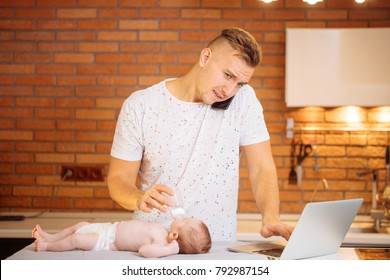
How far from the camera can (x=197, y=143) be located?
1.90 metres

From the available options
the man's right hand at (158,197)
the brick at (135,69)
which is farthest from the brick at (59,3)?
the man's right hand at (158,197)

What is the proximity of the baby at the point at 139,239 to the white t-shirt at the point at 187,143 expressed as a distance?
361 millimetres

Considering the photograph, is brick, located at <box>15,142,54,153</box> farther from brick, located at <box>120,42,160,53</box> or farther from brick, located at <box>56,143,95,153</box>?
brick, located at <box>120,42,160,53</box>

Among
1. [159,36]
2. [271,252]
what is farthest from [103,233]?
[159,36]

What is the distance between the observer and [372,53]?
285cm

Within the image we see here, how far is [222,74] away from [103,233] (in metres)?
0.53

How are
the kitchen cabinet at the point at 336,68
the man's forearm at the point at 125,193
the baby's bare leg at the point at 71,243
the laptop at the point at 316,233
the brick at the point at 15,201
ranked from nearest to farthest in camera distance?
the laptop at the point at 316,233 < the baby's bare leg at the point at 71,243 < the man's forearm at the point at 125,193 < the kitchen cabinet at the point at 336,68 < the brick at the point at 15,201

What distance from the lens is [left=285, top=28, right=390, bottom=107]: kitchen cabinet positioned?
2.85 meters

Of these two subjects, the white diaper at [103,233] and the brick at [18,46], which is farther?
the brick at [18,46]

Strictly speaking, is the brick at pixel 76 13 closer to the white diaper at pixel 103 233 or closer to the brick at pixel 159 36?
the brick at pixel 159 36

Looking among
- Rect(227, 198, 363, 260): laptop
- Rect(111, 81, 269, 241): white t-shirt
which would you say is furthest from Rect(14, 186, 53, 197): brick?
Rect(227, 198, 363, 260): laptop

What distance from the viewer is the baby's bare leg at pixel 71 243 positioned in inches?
59.7
